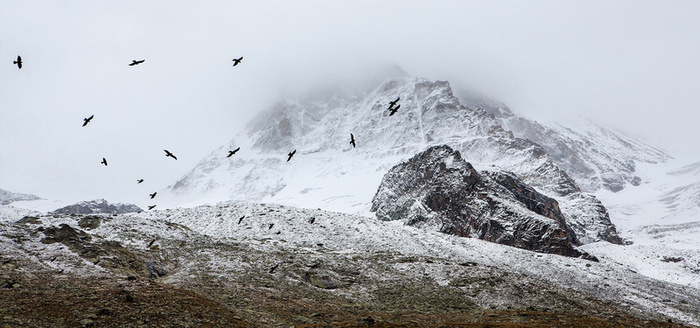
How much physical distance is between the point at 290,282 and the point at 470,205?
64.3 metres

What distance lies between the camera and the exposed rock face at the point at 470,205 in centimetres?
7256

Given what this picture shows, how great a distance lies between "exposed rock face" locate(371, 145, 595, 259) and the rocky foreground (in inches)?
1103

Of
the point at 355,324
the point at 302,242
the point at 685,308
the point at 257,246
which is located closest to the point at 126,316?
the point at 355,324

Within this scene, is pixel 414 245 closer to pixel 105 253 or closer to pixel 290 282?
pixel 290 282

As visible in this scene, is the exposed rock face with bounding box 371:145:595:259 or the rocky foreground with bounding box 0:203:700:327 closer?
the rocky foreground with bounding box 0:203:700:327

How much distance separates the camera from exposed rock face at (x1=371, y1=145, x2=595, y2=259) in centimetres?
7256

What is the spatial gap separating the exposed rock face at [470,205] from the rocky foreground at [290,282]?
28022mm

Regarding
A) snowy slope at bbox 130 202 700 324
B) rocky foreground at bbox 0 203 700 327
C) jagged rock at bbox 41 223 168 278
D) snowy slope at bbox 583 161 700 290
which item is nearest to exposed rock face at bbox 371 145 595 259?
snowy slope at bbox 583 161 700 290

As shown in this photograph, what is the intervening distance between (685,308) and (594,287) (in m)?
6.57

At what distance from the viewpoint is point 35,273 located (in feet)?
72.6

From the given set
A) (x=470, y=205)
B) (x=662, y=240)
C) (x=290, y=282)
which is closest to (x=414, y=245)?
(x=290, y=282)

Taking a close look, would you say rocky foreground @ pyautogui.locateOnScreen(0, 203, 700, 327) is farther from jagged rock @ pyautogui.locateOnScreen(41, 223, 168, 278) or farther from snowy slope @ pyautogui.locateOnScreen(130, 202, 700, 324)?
snowy slope @ pyautogui.locateOnScreen(130, 202, 700, 324)

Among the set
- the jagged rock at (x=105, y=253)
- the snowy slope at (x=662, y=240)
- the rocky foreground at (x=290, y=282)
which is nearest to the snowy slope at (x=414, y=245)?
the rocky foreground at (x=290, y=282)

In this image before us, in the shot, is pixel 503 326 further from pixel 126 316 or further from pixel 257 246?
pixel 257 246
